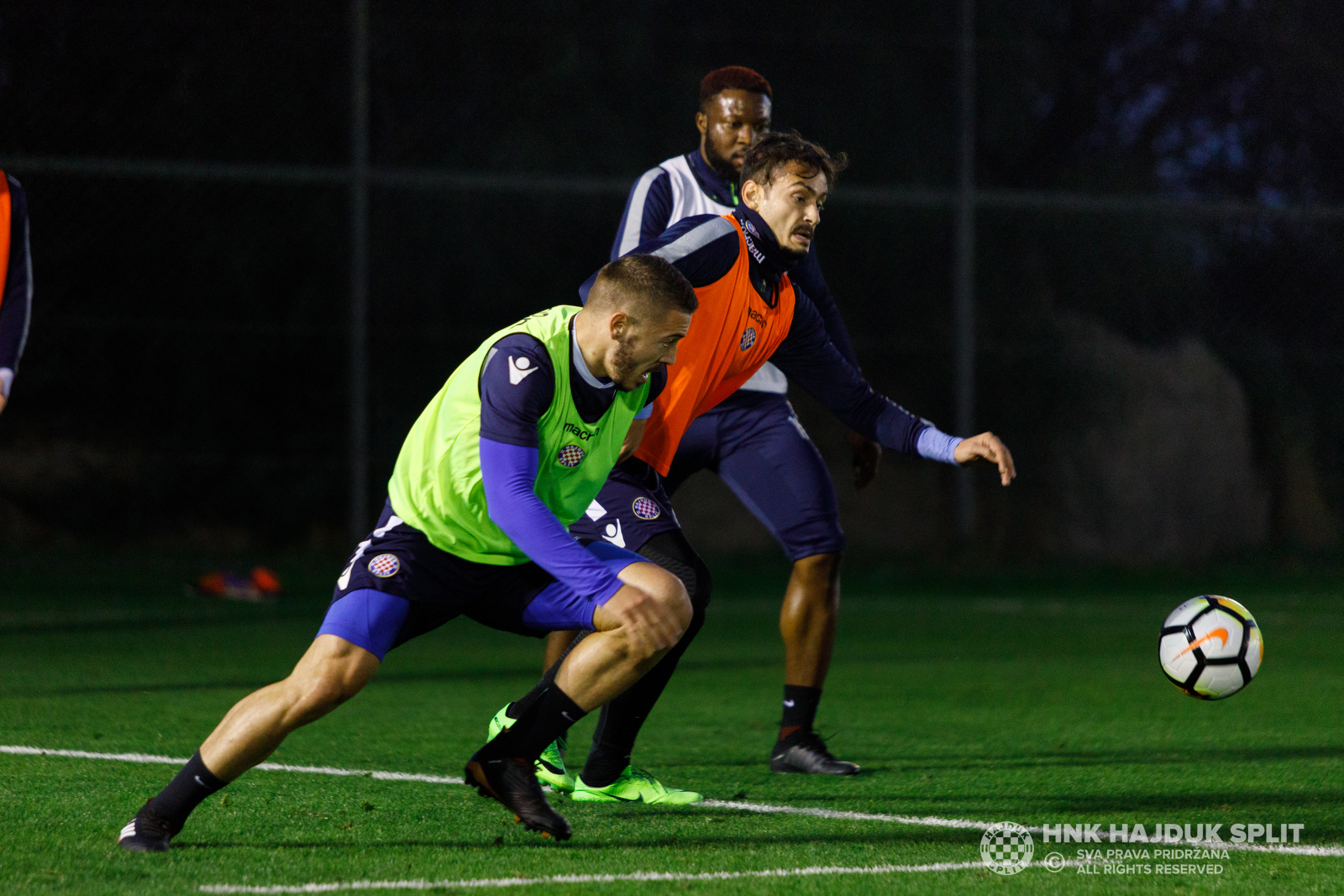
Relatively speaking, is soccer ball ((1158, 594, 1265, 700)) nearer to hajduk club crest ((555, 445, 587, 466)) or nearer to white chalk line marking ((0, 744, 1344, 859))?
white chalk line marking ((0, 744, 1344, 859))

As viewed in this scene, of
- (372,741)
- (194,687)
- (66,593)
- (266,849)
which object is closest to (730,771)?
(372,741)

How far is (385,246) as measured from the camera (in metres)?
13.9

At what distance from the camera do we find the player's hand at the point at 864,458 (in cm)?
616

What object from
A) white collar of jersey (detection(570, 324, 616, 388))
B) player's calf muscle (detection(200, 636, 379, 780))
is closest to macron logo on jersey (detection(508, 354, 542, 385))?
white collar of jersey (detection(570, 324, 616, 388))

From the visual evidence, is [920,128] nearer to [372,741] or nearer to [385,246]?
[385,246]

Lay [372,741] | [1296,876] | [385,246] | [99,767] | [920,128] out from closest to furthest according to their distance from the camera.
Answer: [1296,876]
[99,767]
[372,741]
[385,246]
[920,128]

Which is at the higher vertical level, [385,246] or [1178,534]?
[385,246]

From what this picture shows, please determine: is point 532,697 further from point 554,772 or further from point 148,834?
point 148,834

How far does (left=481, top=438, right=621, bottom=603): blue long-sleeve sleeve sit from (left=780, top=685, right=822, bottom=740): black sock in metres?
1.80

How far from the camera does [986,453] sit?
4.96 m

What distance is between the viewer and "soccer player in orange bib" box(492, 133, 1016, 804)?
16.4 feet

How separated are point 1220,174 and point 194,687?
1152 centimetres

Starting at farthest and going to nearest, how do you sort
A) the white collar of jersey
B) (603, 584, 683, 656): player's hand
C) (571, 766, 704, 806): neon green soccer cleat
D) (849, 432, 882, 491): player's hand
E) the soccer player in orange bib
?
1. (849, 432, 882, 491): player's hand
2. the soccer player in orange bib
3. (571, 766, 704, 806): neon green soccer cleat
4. the white collar of jersey
5. (603, 584, 683, 656): player's hand

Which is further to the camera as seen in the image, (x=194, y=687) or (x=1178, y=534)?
(x=1178, y=534)
